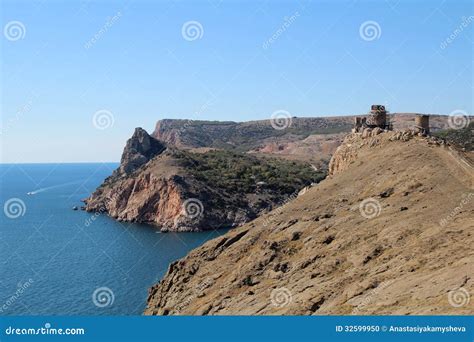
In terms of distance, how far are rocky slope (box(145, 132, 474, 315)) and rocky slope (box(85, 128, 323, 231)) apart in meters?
63.9

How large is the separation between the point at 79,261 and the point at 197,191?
39880mm

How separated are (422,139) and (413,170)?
20.5ft

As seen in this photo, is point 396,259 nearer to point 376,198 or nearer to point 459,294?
point 459,294

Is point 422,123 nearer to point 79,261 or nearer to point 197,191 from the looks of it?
point 79,261

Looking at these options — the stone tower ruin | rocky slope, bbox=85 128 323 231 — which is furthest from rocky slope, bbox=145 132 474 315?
rocky slope, bbox=85 128 323 231

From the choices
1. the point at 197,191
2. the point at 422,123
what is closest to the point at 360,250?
the point at 422,123

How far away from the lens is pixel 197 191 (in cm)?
11069

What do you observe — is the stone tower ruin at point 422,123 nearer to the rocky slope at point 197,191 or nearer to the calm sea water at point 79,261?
the calm sea water at point 79,261

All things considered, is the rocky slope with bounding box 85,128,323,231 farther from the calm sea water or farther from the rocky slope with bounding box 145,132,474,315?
the rocky slope with bounding box 145,132,474,315

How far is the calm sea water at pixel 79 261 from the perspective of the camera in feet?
182

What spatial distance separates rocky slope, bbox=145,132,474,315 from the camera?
68.3ft

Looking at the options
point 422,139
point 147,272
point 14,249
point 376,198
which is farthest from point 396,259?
point 14,249

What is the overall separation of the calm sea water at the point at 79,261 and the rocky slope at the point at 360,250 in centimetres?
1735

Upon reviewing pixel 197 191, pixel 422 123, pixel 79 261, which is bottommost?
pixel 422 123
